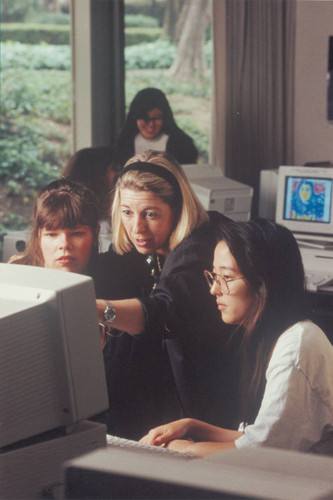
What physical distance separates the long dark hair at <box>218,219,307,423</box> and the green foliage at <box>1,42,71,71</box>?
3.16 m

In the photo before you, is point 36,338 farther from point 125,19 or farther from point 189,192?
point 125,19

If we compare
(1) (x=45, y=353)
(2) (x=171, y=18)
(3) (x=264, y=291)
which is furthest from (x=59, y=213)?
(2) (x=171, y=18)

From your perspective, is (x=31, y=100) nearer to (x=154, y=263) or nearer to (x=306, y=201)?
(x=306, y=201)

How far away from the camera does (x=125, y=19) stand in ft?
16.1

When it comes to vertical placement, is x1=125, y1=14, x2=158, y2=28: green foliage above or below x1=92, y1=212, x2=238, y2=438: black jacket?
above

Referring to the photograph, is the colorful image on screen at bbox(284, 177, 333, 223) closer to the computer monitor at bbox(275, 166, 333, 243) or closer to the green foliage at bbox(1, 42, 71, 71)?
the computer monitor at bbox(275, 166, 333, 243)

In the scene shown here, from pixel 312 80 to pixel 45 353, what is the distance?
456 centimetres

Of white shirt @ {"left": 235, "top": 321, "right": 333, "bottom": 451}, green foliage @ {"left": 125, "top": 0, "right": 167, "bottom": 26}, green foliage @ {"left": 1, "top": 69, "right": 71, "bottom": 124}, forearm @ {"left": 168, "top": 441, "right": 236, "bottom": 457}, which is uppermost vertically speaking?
green foliage @ {"left": 125, "top": 0, "right": 167, "bottom": 26}

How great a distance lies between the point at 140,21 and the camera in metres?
4.95

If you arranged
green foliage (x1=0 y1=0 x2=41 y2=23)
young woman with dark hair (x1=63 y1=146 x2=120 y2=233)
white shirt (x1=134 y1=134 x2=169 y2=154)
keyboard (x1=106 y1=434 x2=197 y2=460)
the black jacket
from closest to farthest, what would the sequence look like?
keyboard (x1=106 y1=434 x2=197 y2=460)
the black jacket
young woman with dark hair (x1=63 y1=146 x2=120 y2=233)
green foliage (x1=0 y1=0 x2=41 y2=23)
white shirt (x1=134 y1=134 x2=169 y2=154)

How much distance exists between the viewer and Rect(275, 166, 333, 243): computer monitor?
3.87 metres

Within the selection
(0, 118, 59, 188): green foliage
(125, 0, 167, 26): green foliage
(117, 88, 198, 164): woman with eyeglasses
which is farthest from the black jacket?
(125, 0, 167, 26): green foliage

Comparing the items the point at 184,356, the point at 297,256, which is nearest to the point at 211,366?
the point at 184,356

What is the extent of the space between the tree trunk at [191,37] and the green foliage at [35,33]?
0.78m
